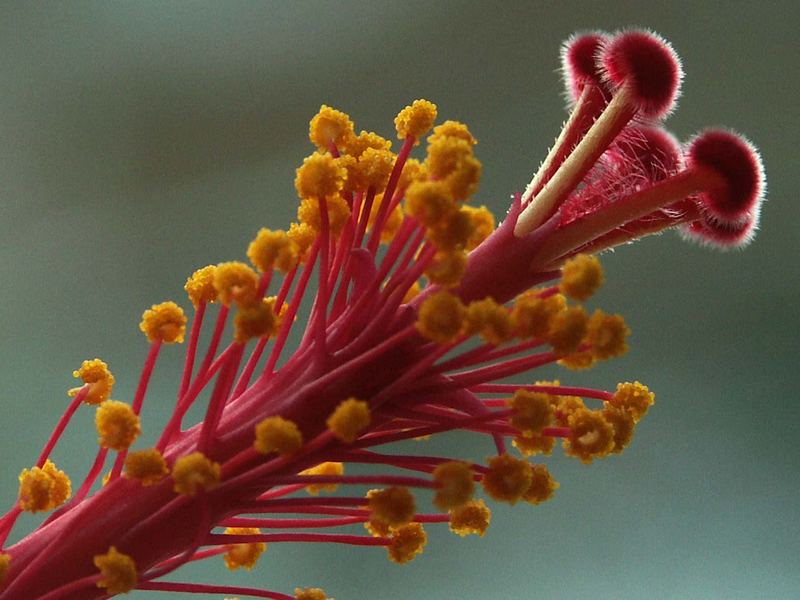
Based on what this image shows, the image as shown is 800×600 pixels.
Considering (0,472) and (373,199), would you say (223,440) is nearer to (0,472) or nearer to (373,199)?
(373,199)

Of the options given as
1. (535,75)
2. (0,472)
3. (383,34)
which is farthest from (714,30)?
(0,472)

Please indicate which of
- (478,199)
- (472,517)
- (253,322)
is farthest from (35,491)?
(478,199)

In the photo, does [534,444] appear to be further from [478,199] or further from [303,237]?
[478,199]

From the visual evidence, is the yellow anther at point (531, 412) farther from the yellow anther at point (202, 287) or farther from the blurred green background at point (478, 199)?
the blurred green background at point (478, 199)

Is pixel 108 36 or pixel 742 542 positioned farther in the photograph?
pixel 108 36

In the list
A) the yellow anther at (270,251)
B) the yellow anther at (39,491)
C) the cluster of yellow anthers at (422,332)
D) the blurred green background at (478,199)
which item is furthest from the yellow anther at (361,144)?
the blurred green background at (478,199)

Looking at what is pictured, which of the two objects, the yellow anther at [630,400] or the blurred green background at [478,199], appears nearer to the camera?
the yellow anther at [630,400]
